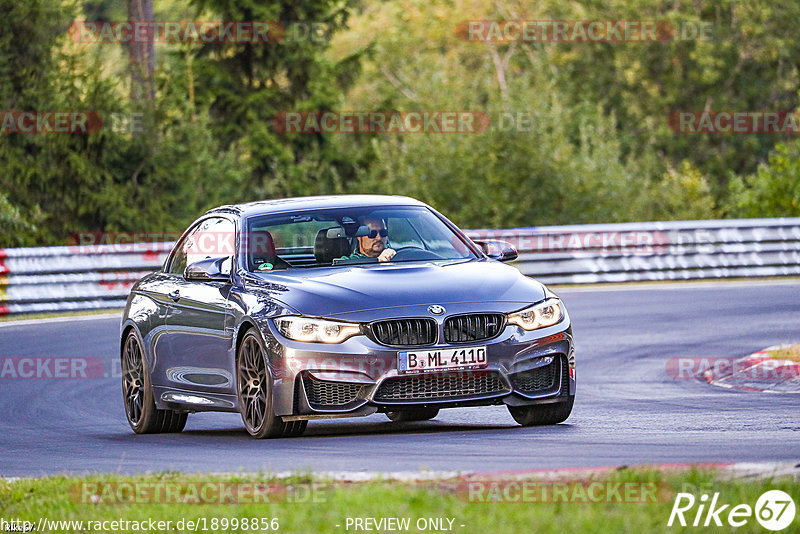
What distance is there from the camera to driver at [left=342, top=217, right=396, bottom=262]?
1107cm

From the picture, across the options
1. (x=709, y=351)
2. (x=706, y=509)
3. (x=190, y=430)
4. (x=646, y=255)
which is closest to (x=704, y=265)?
(x=646, y=255)

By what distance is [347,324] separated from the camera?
9.85 metres

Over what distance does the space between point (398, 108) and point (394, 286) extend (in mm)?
38506

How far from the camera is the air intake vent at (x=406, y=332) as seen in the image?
9875 mm

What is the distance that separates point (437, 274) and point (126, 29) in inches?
1181

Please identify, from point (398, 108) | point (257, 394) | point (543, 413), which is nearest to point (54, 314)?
point (257, 394)

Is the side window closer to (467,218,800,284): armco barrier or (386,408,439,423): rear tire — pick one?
(386,408,439,423): rear tire

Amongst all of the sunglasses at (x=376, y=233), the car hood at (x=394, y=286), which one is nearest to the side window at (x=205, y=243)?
the car hood at (x=394, y=286)

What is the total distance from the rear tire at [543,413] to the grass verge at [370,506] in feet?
10.9

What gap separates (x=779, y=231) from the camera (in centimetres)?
2703

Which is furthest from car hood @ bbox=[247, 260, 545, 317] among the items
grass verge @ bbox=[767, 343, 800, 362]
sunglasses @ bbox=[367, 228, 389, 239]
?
grass verge @ bbox=[767, 343, 800, 362]

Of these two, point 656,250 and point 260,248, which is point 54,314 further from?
point 260,248

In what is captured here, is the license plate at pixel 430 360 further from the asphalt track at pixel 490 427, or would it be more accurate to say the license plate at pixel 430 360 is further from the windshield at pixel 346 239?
the windshield at pixel 346 239

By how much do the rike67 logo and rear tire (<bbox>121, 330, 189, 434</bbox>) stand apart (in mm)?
6320
